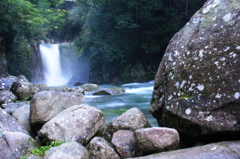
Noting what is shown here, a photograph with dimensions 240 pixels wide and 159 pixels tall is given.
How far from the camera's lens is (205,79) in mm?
2830

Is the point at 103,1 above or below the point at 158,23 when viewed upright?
above

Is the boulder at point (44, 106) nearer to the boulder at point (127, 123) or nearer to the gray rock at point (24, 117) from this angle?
the gray rock at point (24, 117)

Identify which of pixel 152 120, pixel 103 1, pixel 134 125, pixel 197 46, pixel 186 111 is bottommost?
pixel 152 120

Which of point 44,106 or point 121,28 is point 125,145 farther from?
point 121,28

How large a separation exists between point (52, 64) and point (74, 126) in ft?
77.1

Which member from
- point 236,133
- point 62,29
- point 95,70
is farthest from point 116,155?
point 62,29

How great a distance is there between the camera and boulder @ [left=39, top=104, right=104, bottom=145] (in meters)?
3.40

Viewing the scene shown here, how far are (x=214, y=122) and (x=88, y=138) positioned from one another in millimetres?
2104

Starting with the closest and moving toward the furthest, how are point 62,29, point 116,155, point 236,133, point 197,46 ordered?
point 236,133 → point 116,155 → point 197,46 → point 62,29

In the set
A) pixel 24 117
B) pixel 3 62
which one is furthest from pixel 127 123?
pixel 3 62

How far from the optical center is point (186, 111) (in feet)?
9.09

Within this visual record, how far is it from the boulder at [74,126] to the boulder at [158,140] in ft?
4.06

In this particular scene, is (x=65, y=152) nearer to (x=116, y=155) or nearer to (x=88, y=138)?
(x=116, y=155)

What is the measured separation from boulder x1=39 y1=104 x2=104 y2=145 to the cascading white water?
22.0m
